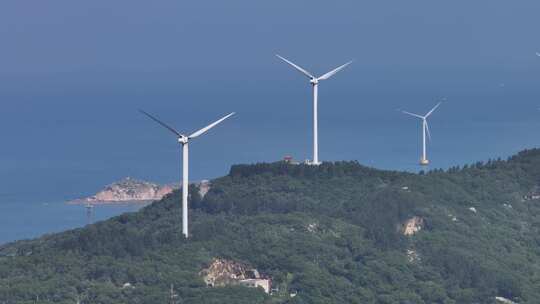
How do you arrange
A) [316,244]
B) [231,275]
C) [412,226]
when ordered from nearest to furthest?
[231,275] → [316,244] → [412,226]

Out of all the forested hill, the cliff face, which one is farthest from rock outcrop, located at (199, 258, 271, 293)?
the cliff face

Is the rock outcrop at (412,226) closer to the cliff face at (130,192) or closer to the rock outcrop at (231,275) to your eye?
the rock outcrop at (231,275)

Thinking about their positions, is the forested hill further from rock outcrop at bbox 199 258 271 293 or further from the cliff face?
the cliff face

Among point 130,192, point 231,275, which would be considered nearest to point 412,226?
point 231,275

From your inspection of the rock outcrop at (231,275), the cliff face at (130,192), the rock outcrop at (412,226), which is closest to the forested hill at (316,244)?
the rock outcrop at (412,226)

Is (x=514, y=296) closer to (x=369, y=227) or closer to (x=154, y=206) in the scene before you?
(x=369, y=227)

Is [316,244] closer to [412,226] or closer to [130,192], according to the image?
[412,226]
